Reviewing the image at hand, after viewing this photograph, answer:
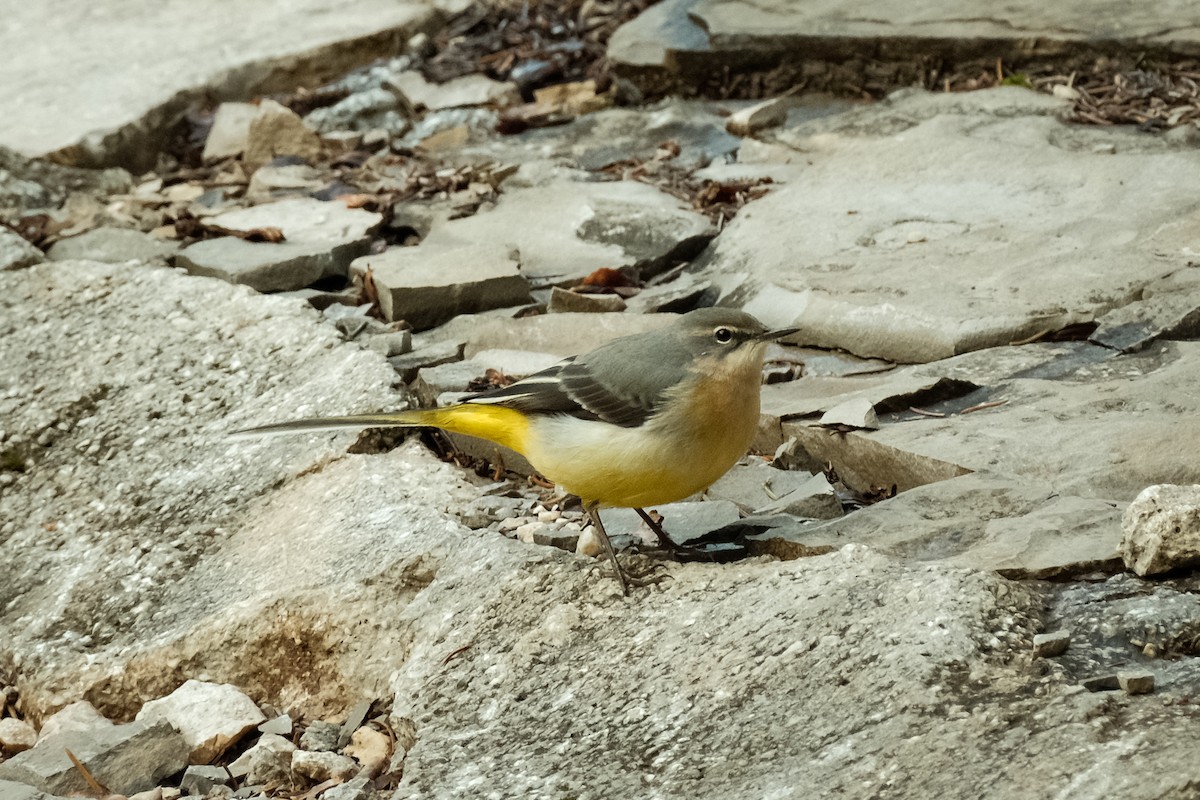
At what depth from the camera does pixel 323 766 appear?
3.45m

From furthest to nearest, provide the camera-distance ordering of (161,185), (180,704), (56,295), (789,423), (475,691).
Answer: (161,185) → (56,295) → (789,423) → (180,704) → (475,691)

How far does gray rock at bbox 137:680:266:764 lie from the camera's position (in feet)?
12.1

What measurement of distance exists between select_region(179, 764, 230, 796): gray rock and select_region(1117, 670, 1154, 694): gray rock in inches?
89.5

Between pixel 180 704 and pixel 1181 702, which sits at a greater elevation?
pixel 1181 702

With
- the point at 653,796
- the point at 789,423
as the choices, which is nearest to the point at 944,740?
the point at 653,796

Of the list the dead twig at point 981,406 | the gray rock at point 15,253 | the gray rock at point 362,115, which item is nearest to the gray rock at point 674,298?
the dead twig at point 981,406

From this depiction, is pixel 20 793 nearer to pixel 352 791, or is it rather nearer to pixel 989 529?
pixel 352 791

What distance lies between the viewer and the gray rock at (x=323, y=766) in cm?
344

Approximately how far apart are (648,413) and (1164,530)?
4.26ft

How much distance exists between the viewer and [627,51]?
26.1 feet

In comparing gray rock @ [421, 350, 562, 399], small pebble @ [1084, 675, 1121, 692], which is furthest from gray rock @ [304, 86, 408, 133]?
small pebble @ [1084, 675, 1121, 692]

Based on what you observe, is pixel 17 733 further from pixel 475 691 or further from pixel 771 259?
pixel 771 259

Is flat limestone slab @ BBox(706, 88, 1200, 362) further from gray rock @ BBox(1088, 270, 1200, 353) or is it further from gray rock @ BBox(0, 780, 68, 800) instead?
gray rock @ BBox(0, 780, 68, 800)

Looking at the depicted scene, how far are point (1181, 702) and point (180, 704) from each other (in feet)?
8.68
